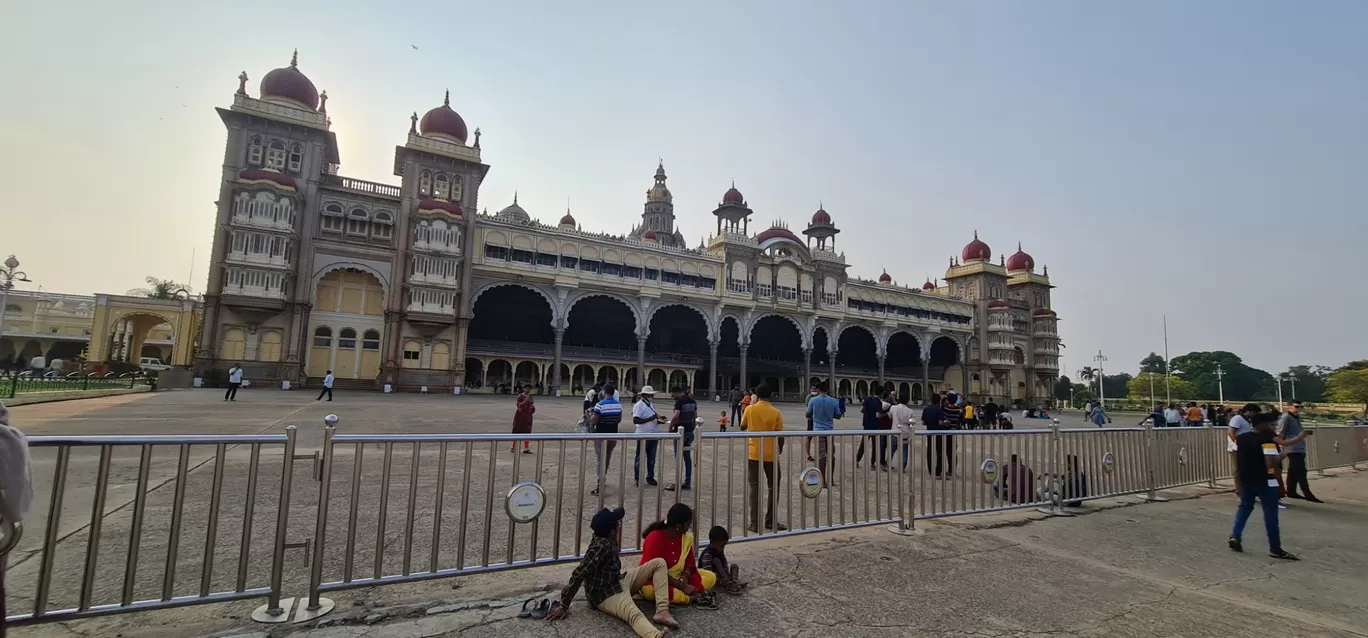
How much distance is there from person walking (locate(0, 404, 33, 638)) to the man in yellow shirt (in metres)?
3.79

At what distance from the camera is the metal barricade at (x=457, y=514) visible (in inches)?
128

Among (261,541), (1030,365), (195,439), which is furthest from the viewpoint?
(1030,365)

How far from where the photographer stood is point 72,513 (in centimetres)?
491

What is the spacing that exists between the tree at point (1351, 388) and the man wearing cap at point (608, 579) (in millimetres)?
76990

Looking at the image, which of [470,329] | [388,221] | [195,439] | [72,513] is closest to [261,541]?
[195,439]

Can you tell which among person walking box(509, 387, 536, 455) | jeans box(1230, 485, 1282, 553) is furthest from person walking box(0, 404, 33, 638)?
jeans box(1230, 485, 1282, 553)

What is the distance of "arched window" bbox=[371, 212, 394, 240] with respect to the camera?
101 feet

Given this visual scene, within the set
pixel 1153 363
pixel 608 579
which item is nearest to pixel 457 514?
pixel 608 579

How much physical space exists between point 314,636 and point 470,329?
3794cm

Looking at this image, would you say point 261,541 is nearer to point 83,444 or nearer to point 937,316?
point 83,444

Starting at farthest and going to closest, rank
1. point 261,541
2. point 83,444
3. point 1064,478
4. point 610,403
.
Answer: point 610,403, point 1064,478, point 261,541, point 83,444

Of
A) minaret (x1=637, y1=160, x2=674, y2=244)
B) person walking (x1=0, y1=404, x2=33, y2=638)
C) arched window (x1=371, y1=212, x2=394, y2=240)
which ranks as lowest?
person walking (x1=0, y1=404, x2=33, y2=638)

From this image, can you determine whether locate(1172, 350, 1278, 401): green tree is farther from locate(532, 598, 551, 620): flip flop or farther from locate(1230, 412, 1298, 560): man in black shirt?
locate(532, 598, 551, 620): flip flop

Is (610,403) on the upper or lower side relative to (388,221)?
lower
